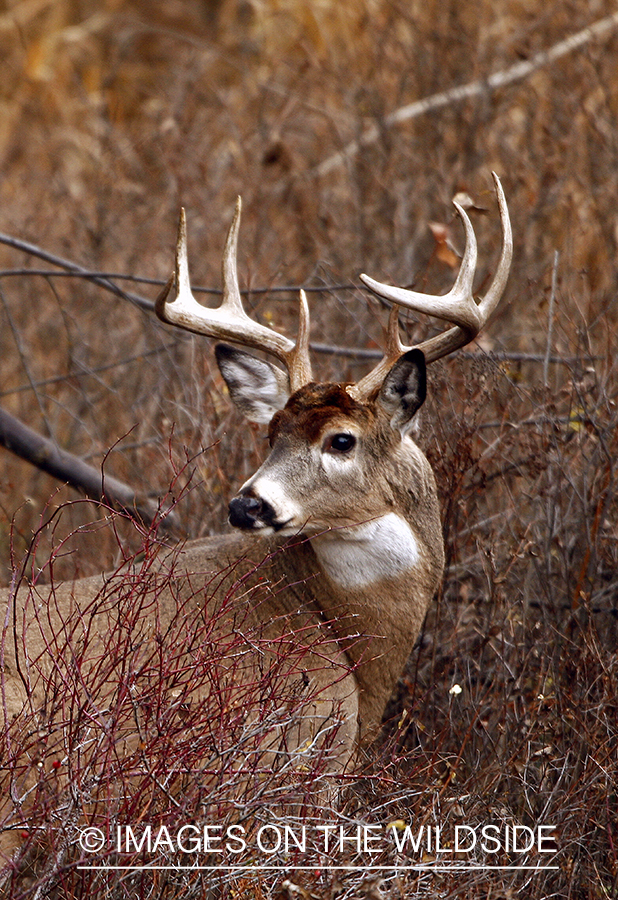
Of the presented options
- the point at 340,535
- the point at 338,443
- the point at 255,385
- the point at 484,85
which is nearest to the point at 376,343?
the point at 255,385

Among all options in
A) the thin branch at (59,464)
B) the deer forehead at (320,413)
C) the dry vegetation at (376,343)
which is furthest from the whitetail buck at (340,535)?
the thin branch at (59,464)

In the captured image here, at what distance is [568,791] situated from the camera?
13.7ft

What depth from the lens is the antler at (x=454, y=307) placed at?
436cm

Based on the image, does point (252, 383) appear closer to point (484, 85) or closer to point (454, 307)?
point (454, 307)

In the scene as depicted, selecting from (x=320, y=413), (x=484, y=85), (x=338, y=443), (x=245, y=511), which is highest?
(x=484, y=85)

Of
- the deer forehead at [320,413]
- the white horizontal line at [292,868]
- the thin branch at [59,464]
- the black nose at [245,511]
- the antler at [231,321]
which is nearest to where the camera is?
the white horizontal line at [292,868]

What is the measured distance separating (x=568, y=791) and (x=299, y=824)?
126cm

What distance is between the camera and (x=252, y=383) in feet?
16.0

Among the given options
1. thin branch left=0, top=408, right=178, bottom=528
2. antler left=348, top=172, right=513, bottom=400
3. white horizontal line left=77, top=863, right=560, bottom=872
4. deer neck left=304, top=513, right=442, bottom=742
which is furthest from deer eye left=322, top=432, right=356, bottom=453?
thin branch left=0, top=408, right=178, bottom=528

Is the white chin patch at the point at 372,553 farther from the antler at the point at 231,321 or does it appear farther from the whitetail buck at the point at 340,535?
the antler at the point at 231,321

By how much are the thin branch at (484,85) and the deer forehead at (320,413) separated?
4.92 metres

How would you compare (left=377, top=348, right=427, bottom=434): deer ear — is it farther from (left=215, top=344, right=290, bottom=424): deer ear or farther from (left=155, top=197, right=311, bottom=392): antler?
(left=215, top=344, right=290, bottom=424): deer ear

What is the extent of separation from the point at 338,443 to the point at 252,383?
0.66 metres

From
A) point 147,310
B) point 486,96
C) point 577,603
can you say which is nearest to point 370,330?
point 147,310
